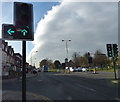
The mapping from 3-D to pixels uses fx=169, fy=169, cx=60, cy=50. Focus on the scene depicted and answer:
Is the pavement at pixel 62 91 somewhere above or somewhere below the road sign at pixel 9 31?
below

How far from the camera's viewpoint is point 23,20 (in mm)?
6168

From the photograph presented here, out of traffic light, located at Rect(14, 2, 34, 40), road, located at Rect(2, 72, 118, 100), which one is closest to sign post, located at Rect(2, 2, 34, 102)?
traffic light, located at Rect(14, 2, 34, 40)

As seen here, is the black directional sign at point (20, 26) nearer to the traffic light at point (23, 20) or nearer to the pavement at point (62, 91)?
the traffic light at point (23, 20)

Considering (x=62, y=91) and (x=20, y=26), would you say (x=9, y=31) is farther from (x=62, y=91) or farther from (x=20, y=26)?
(x=62, y=91)

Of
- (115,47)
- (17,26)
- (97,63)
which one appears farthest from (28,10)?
(97,63)

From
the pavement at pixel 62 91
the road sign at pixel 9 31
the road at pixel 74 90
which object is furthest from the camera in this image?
the road at pixel 74 90

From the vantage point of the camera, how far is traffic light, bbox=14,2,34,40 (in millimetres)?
6090

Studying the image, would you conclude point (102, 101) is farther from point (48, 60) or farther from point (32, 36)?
point (48, 60)

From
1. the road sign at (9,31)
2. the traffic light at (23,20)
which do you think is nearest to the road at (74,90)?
the traffic light at (23,20)

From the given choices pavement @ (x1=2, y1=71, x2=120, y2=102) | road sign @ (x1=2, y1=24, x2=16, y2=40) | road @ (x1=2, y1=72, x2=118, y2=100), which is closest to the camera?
road sign @ (x1=2, y1=24, x2=16, y2=40)

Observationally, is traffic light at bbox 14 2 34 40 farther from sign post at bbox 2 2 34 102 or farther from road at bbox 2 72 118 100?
road at bbox 2 72 118 100

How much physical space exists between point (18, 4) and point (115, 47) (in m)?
15.3

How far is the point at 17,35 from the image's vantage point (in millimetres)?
6109

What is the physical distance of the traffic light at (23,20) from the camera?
6.09m
